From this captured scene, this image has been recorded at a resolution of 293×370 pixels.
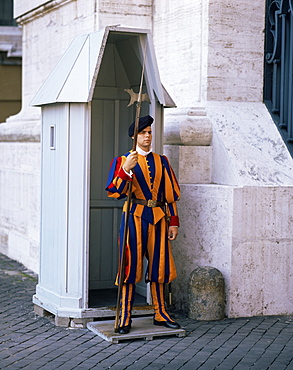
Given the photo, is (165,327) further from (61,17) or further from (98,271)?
(61,17)

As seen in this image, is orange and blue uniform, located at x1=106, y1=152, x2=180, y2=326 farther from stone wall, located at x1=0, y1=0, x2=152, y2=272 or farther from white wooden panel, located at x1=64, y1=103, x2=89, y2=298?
stone wall, located at x1=0, y1=0, x2=152, y2=272

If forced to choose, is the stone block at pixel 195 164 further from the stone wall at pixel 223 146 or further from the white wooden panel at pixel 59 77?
the white wooden panel at pixel 59 77

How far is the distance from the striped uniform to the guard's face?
0.28ft

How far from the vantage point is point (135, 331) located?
6.30 m

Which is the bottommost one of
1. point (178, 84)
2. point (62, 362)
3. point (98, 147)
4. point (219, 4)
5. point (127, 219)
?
point (62, 362)

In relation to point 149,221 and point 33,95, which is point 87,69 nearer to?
point 149,221

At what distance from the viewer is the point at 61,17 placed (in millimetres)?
9375

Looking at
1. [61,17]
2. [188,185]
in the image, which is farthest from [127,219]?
[61,17]

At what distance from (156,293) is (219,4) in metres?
2.78

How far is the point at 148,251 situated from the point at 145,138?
88cm

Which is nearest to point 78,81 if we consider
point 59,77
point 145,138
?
point 59,77

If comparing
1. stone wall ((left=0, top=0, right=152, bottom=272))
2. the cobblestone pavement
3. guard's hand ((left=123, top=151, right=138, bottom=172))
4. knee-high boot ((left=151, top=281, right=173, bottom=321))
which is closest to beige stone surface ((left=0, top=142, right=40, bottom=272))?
stone wall ((left=0, top=0, right=152, bottom=272))

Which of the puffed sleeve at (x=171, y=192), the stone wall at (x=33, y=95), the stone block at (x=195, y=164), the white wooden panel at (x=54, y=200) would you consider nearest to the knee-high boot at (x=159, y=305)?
the puffed sleeve at (x=171, y=192)

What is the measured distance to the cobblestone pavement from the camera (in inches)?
218
